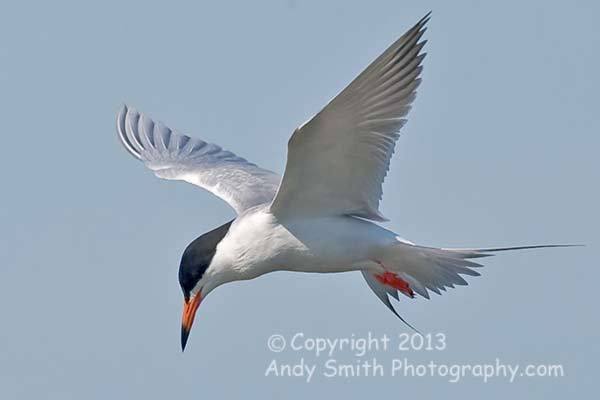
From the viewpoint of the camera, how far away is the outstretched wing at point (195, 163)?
11.1 meters

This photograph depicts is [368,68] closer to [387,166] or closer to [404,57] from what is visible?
[404,57]

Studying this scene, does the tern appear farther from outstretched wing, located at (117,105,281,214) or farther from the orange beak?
outstretched wing, located at (117,105,281,214)

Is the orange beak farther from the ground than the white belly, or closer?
closer

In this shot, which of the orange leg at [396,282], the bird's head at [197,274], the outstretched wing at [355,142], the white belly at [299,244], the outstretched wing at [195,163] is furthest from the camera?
the outstretched wing at [195,163]

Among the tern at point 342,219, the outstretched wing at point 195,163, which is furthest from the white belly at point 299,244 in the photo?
the outstretched wing at point 195,163

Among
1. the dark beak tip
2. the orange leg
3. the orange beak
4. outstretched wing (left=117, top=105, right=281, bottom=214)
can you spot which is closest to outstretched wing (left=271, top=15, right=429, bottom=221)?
the orange leg

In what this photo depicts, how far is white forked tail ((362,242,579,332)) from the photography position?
32.1 ft

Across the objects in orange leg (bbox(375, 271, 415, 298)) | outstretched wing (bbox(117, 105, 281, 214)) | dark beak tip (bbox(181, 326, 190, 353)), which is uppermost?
outstretched wing (bbox(117, 105, 281, 214))

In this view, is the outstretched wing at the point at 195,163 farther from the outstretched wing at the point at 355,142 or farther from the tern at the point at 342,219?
the outstretched wing at the point at 355,142

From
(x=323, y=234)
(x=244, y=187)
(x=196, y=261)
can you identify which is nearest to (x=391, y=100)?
(x=323, y=234)

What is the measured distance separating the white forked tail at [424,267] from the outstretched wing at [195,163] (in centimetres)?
123

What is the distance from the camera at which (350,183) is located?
9539mm

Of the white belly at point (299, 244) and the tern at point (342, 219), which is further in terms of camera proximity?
the white belly at point (299, 244)

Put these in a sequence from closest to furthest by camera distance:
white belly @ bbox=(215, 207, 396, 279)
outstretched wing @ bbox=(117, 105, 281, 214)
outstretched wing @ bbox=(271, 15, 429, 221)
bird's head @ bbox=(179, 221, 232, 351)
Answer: outstretched wing @ bbox=(271, 15, 429, 221) → white belly @ bbox=(215, 207, 396, 279) → bird's head @ bbox=(179, 221, 232, 351) → outstretched wing @ bbox=(117, 105, 281, 214)
